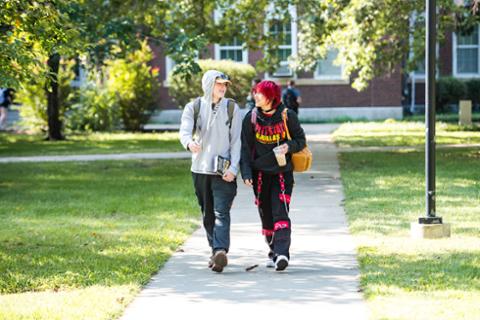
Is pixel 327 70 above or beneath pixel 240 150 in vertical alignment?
above

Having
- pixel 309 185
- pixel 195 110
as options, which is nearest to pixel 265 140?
pixel 195 110

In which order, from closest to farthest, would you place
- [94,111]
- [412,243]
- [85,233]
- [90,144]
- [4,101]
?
1. [412,243]
2. [85,233]
3. [90,144]
4. [4,101]
5. [94,111]

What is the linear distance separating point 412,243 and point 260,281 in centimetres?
226

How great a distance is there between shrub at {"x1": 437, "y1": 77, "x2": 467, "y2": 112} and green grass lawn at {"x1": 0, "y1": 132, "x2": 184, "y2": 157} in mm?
11613

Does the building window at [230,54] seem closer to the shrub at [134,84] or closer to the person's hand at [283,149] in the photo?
the shrub at [134,84]

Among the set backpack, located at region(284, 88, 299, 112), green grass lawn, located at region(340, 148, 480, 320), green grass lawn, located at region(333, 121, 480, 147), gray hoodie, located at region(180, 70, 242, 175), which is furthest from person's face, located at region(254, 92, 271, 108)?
backpack, located at region(284, 88, 299, 112)

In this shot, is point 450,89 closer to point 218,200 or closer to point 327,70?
point 327,70

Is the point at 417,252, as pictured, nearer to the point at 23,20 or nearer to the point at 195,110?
the point at 195,110

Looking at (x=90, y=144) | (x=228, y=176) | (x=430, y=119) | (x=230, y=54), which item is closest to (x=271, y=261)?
(x=228, y=176)

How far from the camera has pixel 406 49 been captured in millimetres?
24938

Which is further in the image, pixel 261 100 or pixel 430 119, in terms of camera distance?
pixel 430 119

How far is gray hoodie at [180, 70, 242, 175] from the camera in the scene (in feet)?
29.3

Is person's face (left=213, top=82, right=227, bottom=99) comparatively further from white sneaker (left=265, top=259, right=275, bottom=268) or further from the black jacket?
white sneaker (left=265, top=259, right=275, bottom=268)

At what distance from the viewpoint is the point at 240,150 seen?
898 cm
